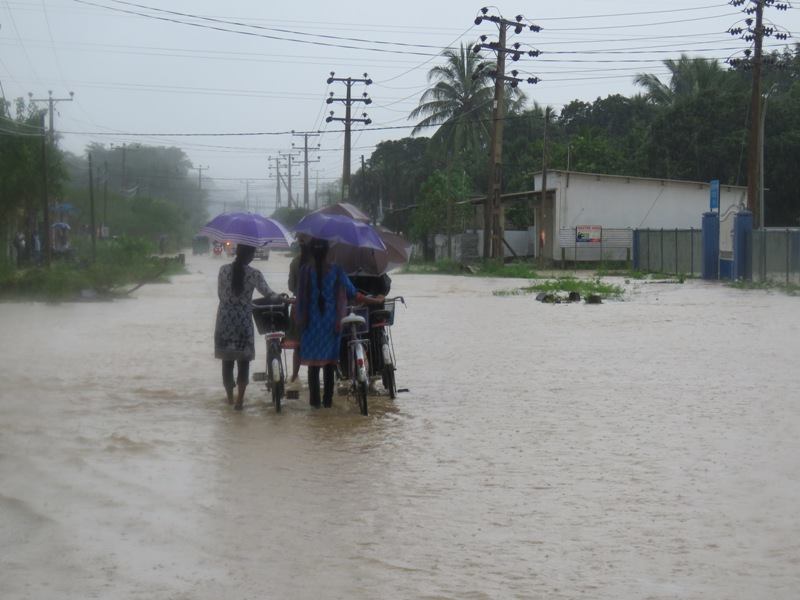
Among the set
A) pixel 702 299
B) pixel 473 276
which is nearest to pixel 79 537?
pixel 702 299

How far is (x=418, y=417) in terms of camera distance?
1132 cm

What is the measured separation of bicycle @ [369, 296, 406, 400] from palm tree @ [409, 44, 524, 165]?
177 ft

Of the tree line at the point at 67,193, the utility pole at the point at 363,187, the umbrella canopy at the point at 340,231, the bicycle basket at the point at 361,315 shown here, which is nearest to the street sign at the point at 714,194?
the tree line at the point at 67,193

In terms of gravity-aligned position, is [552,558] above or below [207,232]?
below

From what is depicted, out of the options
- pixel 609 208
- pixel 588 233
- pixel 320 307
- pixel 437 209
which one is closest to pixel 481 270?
pixel 588 233

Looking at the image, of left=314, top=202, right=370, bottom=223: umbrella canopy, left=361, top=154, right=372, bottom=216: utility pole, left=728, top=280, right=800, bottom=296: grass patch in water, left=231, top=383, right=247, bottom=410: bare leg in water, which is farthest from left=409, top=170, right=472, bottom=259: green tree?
left=231, top=383, right=247, bottom=410: bare leg in water

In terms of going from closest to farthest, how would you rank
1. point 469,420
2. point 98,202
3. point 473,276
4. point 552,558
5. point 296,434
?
point 552,558
point 296,434
point 469,420
point 473,276
point 98,202

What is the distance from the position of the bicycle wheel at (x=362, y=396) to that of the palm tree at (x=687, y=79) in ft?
199

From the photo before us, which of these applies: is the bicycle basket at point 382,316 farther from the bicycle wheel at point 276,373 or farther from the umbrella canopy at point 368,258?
the bicycle wheel at point 276,373

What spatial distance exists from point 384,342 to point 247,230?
1728 mm

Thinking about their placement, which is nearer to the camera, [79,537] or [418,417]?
[79,537]

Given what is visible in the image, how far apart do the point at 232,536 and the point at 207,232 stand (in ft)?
18.6

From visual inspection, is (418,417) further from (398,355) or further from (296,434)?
(398,355)

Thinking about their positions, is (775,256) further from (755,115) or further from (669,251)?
(669,251)
